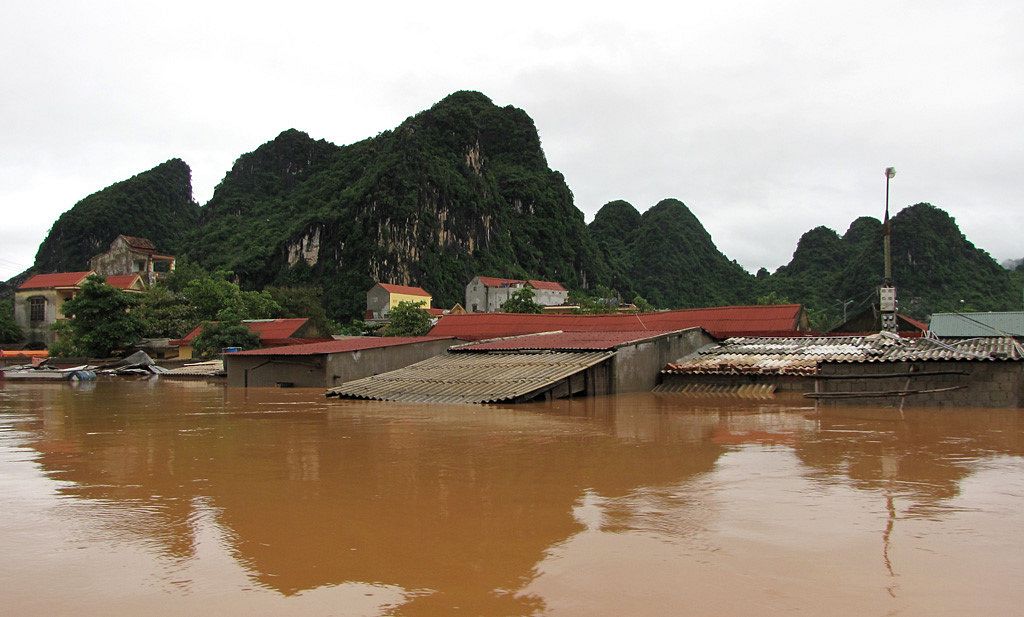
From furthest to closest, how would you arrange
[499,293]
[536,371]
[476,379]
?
[499,293]
[476,379]
[536,371]

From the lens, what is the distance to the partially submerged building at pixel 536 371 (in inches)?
604

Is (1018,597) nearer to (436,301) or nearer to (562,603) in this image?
(562,603)

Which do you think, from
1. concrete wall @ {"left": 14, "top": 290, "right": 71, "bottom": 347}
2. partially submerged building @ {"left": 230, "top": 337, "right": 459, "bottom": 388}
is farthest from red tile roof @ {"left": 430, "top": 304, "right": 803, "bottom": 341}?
concrete wall @ {"left": 14, "top": 290, "right": 71, "bottom": 347}

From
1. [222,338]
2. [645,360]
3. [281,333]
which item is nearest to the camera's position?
[645,360]

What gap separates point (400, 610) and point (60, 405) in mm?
16949

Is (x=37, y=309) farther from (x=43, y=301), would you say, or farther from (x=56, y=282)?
(x=56, y=282)

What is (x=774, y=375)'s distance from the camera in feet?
53.6

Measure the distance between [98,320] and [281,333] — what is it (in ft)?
36.0

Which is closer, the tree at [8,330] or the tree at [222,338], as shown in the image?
the tree at [222,338]

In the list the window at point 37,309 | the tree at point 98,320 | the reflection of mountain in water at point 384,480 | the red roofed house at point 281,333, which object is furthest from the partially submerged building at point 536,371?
the window at point 37,309

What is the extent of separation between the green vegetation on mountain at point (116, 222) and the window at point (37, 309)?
4206 centimetres

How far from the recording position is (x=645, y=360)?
57.5 ft

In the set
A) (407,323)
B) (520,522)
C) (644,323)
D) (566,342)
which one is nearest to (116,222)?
(407,323)

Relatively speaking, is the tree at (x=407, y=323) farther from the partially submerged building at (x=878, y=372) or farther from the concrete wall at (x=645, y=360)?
the partially submerged building at (x=878, y=372)
